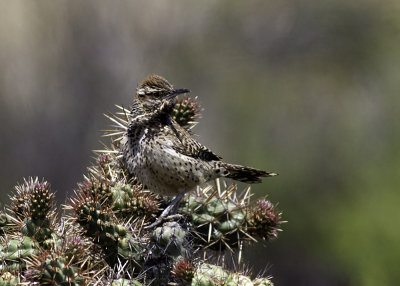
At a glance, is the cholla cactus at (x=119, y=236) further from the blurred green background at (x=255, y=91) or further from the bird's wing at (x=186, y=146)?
the blurred green background at (x=255, y=91)

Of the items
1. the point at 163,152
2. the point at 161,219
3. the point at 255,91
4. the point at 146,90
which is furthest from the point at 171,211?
the point at 255,91

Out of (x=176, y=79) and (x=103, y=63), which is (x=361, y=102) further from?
(x=103, y=63)

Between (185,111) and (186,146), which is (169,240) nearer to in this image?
(186,146)

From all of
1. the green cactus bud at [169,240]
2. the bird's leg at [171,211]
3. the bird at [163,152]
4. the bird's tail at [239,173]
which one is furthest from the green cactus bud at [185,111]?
the green cactus bud at [169,240]

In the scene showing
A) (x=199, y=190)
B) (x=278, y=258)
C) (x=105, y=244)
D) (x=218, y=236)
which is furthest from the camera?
(x=278, y=258)

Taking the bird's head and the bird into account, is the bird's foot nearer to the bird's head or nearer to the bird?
the bird

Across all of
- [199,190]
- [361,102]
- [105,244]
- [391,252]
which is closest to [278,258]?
[391,252]

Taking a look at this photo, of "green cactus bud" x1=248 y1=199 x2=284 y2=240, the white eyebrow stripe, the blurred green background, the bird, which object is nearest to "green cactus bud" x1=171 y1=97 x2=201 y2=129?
the bird
